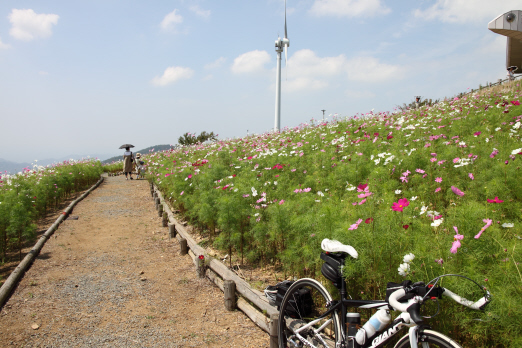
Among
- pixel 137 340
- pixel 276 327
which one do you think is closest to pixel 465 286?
pixel 276 327

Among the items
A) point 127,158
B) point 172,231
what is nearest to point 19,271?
point 172,231

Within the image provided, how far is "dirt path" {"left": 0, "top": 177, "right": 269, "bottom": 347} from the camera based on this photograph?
3.32 metres

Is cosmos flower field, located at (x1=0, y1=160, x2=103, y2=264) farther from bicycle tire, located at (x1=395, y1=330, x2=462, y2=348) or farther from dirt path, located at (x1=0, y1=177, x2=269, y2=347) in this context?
bicycle tire, located at (x1=395, y1=330, x2=462, y2=348)

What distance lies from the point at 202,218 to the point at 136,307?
1719mm

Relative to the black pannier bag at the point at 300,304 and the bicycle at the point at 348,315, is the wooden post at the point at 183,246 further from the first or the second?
the black pannier bag at the point at 300,304

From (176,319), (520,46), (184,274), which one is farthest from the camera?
(520,46)

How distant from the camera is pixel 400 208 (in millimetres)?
2016

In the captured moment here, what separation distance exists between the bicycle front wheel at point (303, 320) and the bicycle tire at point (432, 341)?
0.66 m

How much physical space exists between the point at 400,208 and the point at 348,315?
731 mm

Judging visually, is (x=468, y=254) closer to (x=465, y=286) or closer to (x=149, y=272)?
(x=465, y=286)

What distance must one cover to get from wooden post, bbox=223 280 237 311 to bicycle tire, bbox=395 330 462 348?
2337 millimetres

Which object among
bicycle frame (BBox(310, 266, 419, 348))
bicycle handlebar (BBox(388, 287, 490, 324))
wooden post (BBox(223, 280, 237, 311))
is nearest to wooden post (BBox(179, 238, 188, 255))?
wooden post (BBox(223, 280, 237, 311))

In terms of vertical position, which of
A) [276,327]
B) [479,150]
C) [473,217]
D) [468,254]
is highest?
[479,150]

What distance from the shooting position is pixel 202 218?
5344mm
